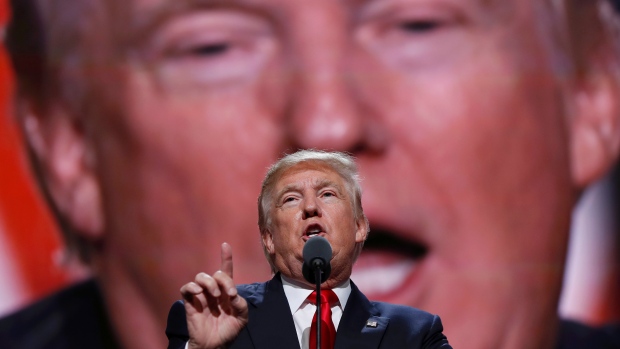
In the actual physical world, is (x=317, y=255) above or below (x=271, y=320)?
above

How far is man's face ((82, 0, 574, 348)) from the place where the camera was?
303 cm

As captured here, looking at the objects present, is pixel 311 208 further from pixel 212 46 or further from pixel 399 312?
pixel 212 46

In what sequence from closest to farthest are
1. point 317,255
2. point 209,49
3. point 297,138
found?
point 317,255 → point 297,138 → point 209,49

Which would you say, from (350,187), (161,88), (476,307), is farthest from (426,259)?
(350,187)

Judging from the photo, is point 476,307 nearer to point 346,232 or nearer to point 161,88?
point 161,88

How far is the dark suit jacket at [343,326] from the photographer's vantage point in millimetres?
1564

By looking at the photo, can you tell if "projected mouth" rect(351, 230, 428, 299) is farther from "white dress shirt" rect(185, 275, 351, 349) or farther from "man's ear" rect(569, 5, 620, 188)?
"white dress shirt" rect(185, 275, 351, 349)

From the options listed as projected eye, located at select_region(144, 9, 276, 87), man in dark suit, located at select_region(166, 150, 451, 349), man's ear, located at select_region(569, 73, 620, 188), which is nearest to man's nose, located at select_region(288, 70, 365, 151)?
projected eye, located at select_region(144, 9, 276, 87)

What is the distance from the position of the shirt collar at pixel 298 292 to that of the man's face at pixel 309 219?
0.06ft

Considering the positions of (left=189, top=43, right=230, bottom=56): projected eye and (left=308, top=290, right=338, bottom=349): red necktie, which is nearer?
(left=308, top=290, right=338, bottom=349): red necktie

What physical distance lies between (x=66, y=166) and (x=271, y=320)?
1727 mm

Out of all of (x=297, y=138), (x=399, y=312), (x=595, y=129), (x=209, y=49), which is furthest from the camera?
(x=595, y=129)

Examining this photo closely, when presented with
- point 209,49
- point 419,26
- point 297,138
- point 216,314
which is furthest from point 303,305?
point 419,26

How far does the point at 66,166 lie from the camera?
3082 millimetres
